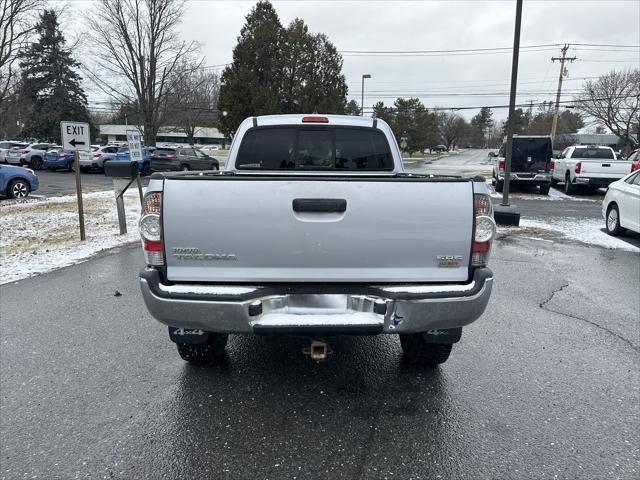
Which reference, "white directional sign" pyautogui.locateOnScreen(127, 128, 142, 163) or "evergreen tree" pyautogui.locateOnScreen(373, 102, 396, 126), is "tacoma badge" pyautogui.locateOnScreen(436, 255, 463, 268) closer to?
"white directional sign" pyautogui.locateOnScreen(127, 128, 142, 163)

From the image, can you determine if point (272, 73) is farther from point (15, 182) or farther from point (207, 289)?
point (207, 289)

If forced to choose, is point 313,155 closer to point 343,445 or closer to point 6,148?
point 343,445

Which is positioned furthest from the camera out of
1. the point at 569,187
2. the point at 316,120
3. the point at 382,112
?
the point at 382,112

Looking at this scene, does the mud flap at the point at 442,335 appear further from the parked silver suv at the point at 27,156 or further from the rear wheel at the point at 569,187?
the parked silver suv at the point at 27,156

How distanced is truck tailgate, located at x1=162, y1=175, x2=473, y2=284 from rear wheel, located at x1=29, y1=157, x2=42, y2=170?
30922 mm

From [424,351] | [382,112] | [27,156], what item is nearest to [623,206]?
[424,351]

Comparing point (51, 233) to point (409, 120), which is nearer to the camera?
point (51, 233)

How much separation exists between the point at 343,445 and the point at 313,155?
283 cm

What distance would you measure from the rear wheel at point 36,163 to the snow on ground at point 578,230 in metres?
28.7

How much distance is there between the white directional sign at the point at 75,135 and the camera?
8539 millimetres

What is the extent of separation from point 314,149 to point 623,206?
7784mm

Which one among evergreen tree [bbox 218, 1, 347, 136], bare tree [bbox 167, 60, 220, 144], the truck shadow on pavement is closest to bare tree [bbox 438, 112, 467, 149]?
bare tree [bbox 167, 60, 220, 144]

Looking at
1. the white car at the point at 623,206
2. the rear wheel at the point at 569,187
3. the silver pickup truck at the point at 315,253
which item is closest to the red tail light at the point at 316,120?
the silver pickup truck at the point at 315,253

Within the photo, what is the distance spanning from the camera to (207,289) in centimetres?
264
